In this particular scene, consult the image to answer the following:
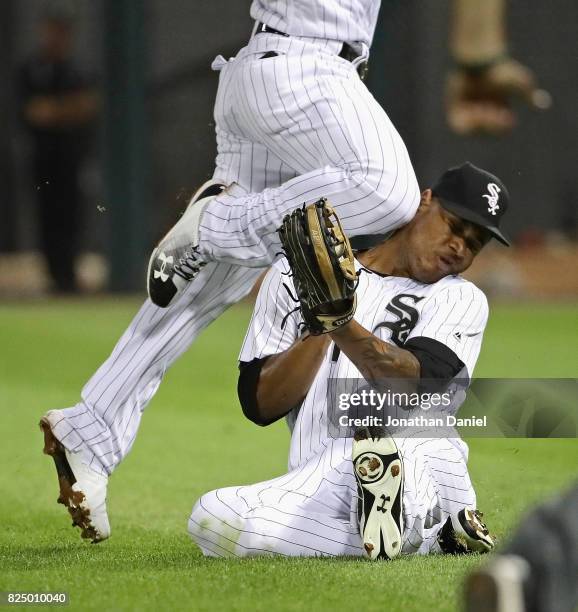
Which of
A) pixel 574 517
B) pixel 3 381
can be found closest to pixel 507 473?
pixel 574 517

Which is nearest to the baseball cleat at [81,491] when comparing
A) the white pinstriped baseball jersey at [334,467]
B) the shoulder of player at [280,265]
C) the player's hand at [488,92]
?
the white pinstriped baseball jersey at [334,467]

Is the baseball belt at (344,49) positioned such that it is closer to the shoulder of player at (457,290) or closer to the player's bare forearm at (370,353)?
the shoulder of player at (457,290)

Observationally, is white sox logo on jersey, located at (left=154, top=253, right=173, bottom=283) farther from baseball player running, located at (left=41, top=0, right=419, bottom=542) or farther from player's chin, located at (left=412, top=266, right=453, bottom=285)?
player's chin, located at (left=412, top=266, right=453, bottom=285)

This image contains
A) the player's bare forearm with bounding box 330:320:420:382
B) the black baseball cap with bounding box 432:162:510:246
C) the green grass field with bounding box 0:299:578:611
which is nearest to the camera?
the green grass field with bounding box 0:299:578:611

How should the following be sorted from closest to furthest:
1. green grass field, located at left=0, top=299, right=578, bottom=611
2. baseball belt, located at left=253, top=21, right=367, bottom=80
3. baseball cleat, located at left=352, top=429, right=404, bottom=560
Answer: green grass field, located at left=0, top=299, right=578, bottom=611
baseball cleat, located at left=352, top=429, right=404, bottom=560
baseball belt, located at left=253, top=21, right=367, bottom=80

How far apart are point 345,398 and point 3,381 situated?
3426 millimetres

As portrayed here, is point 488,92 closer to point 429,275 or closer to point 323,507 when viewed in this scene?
point 429,275

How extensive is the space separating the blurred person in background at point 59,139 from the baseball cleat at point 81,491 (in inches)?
277

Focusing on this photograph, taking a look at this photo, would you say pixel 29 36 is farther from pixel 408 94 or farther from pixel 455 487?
pixel 455 487

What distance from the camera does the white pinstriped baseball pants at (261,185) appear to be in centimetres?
288

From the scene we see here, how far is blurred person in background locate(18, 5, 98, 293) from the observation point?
10.1 metres

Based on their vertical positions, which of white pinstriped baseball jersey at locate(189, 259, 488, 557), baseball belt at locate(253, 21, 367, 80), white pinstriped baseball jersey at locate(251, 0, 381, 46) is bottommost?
white pinstriped baseball jersey at locate(189, 259, 488, 557)

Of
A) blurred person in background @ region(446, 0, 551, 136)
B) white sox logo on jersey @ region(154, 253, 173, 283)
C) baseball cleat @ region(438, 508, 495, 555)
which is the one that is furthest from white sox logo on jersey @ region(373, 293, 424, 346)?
blurred person in background @ region(446, 0, 551, 136)

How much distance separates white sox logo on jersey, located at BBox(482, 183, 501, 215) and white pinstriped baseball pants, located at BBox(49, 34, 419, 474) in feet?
0.65
